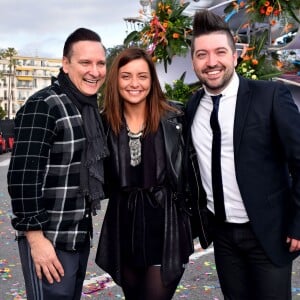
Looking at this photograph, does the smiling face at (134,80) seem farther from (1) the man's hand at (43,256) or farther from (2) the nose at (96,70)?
(1) the man's hand at (43,256)

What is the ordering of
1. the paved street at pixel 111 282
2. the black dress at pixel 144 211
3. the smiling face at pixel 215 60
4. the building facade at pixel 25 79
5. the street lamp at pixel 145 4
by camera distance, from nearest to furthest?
1. the smiling face at pixel 215 60
2. the black dress at pixel 144 211
3. the paved street at pixel 111 282
4. the street lamp at pixel 145 4
5. the building facade at pixel 25 79

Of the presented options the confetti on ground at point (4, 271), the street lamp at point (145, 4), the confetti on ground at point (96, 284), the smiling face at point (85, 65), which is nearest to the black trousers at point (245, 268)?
the smiling face at point (85, 65)

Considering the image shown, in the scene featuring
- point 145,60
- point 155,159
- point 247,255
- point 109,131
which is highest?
point 145,60

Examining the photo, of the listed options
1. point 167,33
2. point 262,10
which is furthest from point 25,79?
point 262,10

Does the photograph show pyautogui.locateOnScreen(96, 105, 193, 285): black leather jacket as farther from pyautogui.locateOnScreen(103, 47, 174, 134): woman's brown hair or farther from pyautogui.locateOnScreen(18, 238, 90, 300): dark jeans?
pyautogui.locateOnScreen(18, 238, 90, 300): dark jeans

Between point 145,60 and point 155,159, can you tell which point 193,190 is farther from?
point 145,60

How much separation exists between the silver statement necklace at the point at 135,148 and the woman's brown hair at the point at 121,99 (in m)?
0.07

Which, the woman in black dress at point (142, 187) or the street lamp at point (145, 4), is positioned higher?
the street lamp at point (145, 4)

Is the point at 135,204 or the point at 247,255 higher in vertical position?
the point at 135,204

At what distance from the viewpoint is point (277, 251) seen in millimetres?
2590

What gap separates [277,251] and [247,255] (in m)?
0.18

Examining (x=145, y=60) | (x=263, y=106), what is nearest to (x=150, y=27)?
(x=145, y=60)

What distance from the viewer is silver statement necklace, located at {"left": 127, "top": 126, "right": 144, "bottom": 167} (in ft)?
9.00

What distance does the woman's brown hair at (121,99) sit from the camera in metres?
2.79
